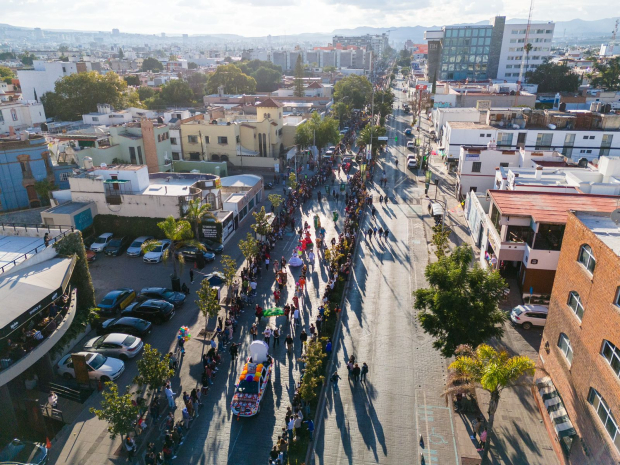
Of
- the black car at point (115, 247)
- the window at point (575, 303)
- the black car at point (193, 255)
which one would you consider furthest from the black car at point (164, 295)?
the window at point (575, 303)

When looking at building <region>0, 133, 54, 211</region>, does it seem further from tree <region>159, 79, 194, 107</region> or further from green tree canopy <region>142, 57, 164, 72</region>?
green tree canopy <region>142, 57, 164, 72</region>

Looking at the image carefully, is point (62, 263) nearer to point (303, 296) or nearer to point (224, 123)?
point (303, 296)

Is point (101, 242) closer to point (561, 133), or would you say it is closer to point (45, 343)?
point (45, 343)

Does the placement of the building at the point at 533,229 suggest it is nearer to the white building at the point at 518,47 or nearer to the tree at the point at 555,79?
the tree at the point at 555,79

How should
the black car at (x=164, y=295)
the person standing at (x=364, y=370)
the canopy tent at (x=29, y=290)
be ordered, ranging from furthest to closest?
1. the black car at (x=164, y=295)
2. the person standing at (x=364, y=370)
3. the canopy tent at (x=29, y=290)

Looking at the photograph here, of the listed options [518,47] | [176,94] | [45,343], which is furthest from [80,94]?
[518,47]

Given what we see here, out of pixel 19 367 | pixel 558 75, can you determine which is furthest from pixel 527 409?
pixel 558 75
